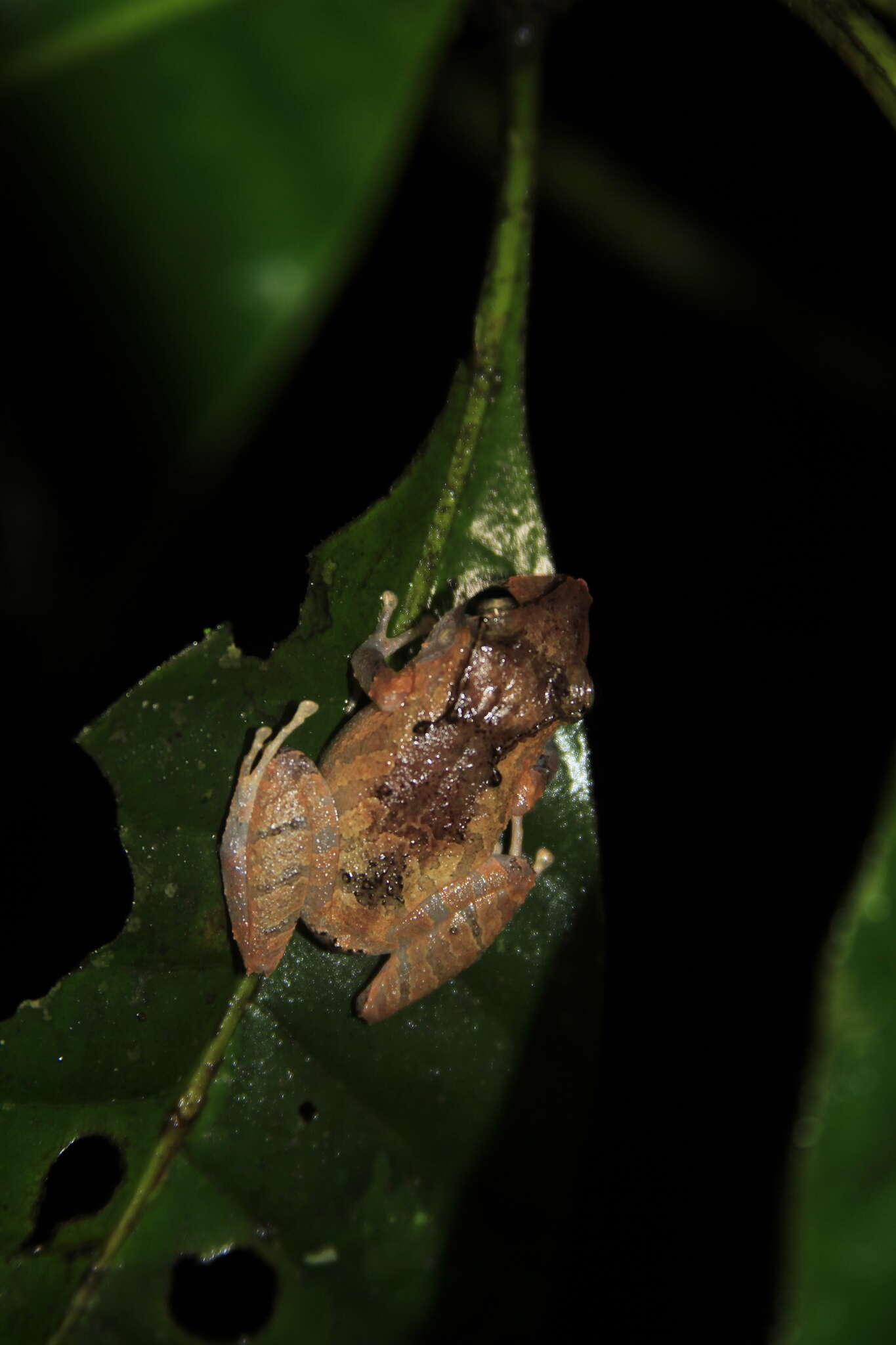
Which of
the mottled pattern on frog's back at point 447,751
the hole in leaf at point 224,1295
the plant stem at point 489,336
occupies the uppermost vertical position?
the plant stem at point 489,336

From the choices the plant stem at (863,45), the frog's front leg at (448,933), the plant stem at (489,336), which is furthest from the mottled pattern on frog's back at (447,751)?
the plant stem at (863,45)

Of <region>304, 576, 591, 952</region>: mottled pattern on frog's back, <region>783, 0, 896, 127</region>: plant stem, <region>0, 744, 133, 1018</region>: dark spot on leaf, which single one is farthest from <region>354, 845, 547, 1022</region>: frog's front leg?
<region>783, 0, 896, 127</region>: plant stem

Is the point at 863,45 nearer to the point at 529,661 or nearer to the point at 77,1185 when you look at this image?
the point at 529,661

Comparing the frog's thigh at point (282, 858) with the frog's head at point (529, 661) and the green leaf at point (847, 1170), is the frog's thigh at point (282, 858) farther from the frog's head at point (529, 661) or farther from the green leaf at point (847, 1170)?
the green leaf at point (847, 1170)

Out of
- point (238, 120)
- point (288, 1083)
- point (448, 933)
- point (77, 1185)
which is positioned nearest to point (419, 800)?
point (448, 933)

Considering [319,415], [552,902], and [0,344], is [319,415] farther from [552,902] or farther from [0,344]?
[552,902]

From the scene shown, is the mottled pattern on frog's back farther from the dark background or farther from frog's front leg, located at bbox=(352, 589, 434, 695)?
the dark background

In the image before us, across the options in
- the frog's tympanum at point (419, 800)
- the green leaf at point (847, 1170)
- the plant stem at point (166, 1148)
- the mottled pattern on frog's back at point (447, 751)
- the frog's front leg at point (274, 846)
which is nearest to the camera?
the green leaf at point (847, 1170)
